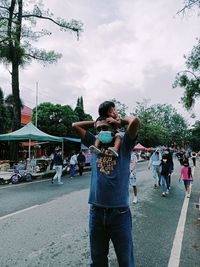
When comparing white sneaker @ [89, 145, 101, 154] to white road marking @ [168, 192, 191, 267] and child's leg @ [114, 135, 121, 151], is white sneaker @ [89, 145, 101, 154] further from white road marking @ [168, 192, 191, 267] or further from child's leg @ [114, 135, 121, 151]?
white road marking @ [168, 192, 191, 267]

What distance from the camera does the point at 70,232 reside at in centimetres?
493

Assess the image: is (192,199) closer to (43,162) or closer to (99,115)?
(99,115)

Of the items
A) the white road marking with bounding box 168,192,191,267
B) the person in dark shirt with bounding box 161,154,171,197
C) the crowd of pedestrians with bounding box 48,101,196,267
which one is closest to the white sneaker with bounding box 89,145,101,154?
the crowd of pedestrians with bounding box 48,101,196,267

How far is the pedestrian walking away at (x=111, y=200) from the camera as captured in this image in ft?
7.09

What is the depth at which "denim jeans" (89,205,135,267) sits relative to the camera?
7.08 feet

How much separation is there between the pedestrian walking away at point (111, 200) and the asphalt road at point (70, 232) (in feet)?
5.08

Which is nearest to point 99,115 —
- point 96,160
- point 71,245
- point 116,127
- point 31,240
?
point 116,127

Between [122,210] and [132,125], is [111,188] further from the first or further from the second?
[132,125]

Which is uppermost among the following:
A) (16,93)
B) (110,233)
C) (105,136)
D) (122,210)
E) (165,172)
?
(16,93)

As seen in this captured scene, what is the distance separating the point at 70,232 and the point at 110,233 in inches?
118

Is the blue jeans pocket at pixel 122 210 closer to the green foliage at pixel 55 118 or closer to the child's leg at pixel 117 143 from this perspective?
the child's leg at pixel 117 143

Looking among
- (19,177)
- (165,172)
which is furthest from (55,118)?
(165,172)

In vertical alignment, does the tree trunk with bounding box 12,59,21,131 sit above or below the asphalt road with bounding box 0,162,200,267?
above

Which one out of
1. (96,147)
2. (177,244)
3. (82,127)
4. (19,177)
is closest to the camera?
(96,147)
